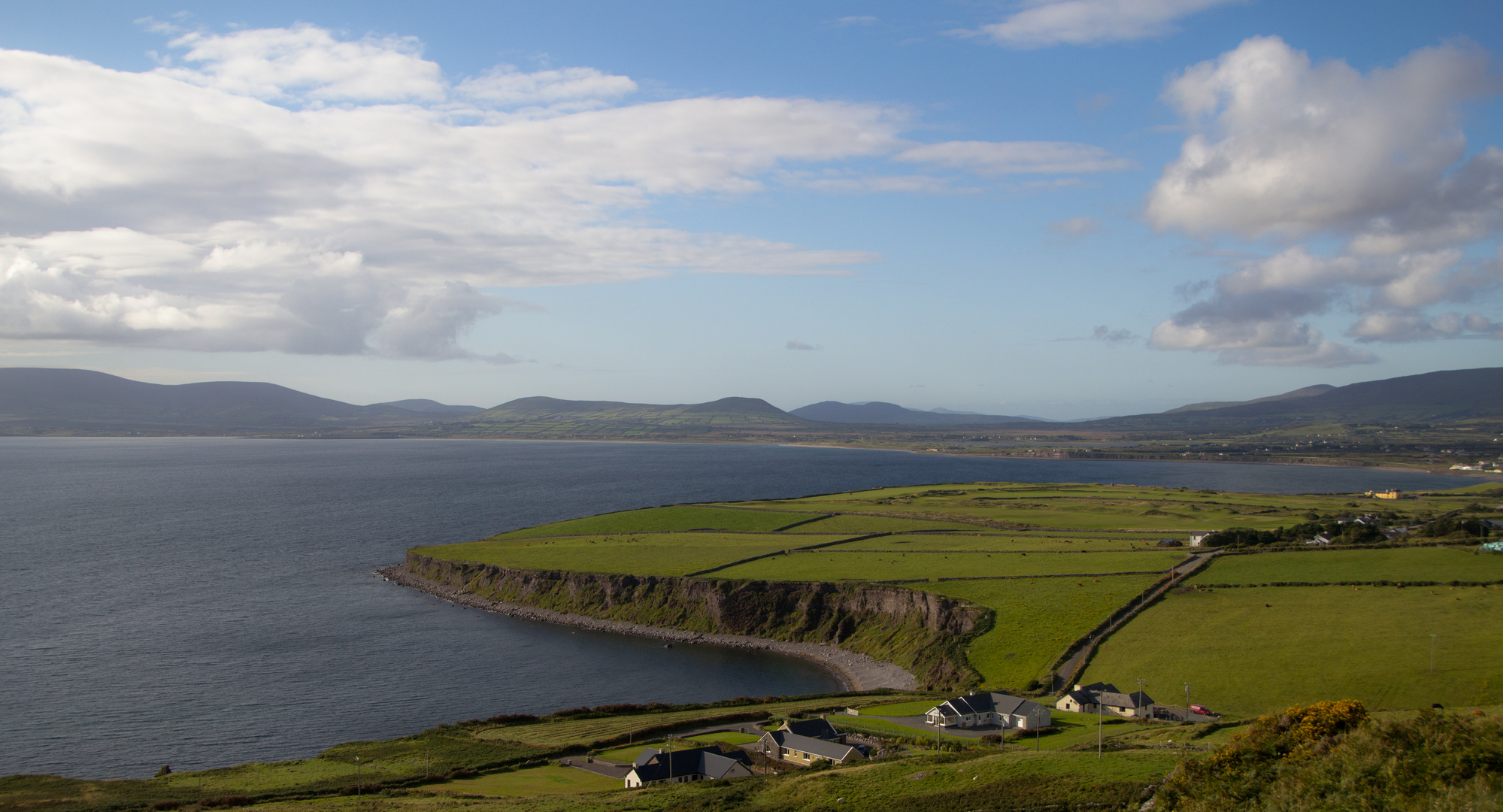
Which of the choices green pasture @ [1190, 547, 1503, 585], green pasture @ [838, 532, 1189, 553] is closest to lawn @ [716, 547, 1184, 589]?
green pasture @ [838, 532, 1189, 553]

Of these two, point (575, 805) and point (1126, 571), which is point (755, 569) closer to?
point (1126, 571)

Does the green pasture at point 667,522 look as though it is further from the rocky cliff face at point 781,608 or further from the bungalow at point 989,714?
the bungalow at point 989,714

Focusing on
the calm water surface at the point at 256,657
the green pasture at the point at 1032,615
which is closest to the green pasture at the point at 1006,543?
the green pasture at the point at 1032,615

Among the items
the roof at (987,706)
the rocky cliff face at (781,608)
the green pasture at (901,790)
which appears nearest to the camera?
the green pasture at (901,790)

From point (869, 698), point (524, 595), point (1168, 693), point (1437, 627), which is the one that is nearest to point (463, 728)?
point (869, 698)

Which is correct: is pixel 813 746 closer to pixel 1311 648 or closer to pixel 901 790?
pixel 901 790

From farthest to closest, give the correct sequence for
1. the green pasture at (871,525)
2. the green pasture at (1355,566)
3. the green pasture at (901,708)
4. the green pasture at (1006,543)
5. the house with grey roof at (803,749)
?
the green pasture at (871,525) < the green pasture at (1006,543) < the green pasture at (1355,566) < the green pasture at (901,708) < the house with grey roof at (803,749)
